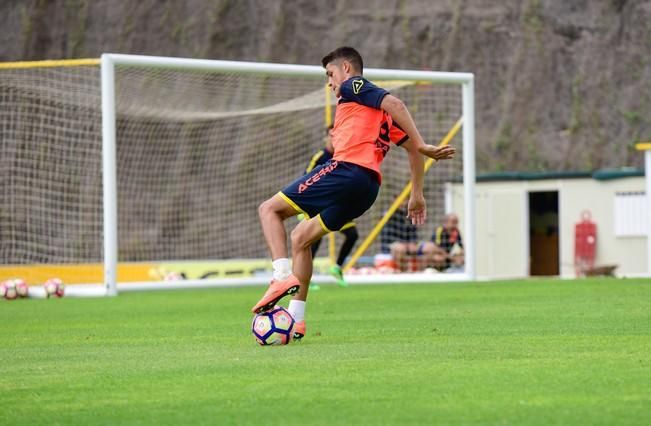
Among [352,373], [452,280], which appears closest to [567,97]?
[452,280]

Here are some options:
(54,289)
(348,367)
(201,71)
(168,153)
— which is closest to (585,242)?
(168,153)

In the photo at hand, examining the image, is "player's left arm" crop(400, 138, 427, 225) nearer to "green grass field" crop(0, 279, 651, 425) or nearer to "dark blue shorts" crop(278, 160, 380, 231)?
"dark blue shorts" crop(278, 160, 380, 231)

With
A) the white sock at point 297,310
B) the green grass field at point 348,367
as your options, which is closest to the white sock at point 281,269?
the white sock at point 297,310

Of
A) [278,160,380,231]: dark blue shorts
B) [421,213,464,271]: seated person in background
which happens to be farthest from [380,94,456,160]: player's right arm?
[421,213,464,271]: seated person in background

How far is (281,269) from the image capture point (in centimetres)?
908

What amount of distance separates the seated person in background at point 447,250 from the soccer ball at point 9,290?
7.98 metres

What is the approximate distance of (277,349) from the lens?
8.61 meters

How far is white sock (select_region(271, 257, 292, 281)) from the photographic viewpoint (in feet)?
29.7

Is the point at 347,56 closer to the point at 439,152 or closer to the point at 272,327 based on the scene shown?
the point at 439,152

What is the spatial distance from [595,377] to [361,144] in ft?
10.8

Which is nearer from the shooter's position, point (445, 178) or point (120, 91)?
point (120, 91)

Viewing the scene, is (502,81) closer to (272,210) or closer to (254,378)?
(272,210)

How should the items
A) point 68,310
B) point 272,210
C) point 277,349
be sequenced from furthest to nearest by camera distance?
point 68,310 < point 272,210 < point 277,349

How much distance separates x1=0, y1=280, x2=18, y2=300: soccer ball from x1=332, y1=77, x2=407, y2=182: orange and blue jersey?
10.0 metres
